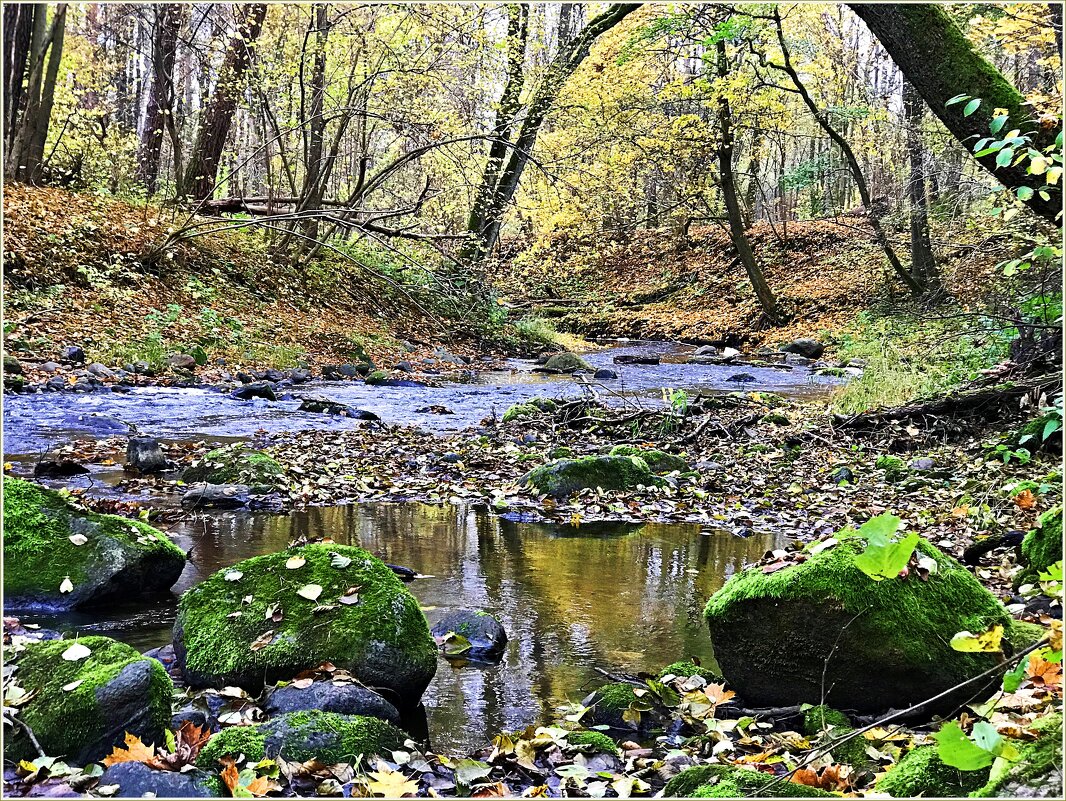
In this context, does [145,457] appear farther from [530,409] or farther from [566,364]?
[566,364]

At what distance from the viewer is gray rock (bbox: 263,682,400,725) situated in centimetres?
343

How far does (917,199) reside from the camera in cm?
1584

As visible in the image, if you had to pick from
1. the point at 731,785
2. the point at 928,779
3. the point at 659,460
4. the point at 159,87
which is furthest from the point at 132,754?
the point at 159,87

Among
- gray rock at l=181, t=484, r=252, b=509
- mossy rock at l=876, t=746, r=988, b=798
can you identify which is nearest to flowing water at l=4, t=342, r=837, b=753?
gray rock at l=181, t=484, r=252, b=509

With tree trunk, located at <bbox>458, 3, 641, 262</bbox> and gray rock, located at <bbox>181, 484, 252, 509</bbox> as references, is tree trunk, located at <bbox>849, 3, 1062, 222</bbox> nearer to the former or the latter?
gray rock, located at <bbox>181, 484, 252, 509</bbox>

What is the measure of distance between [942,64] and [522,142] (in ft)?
42.5

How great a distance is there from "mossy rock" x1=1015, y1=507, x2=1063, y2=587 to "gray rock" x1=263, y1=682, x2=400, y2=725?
312 centimetres

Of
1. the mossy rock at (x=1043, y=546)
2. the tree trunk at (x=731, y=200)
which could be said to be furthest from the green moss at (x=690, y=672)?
the tree trunk at (x=731, y=200)

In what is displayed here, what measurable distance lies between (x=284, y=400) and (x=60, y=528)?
765cm

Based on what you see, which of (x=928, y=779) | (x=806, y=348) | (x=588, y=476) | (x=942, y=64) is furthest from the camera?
(x=806, y=348)

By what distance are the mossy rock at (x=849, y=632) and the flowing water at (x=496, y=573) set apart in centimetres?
55

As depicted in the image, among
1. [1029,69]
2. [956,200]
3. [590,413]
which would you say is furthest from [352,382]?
[1029,69]

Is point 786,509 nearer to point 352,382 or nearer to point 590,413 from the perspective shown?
point 590,413

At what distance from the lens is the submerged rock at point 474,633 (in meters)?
4.34
